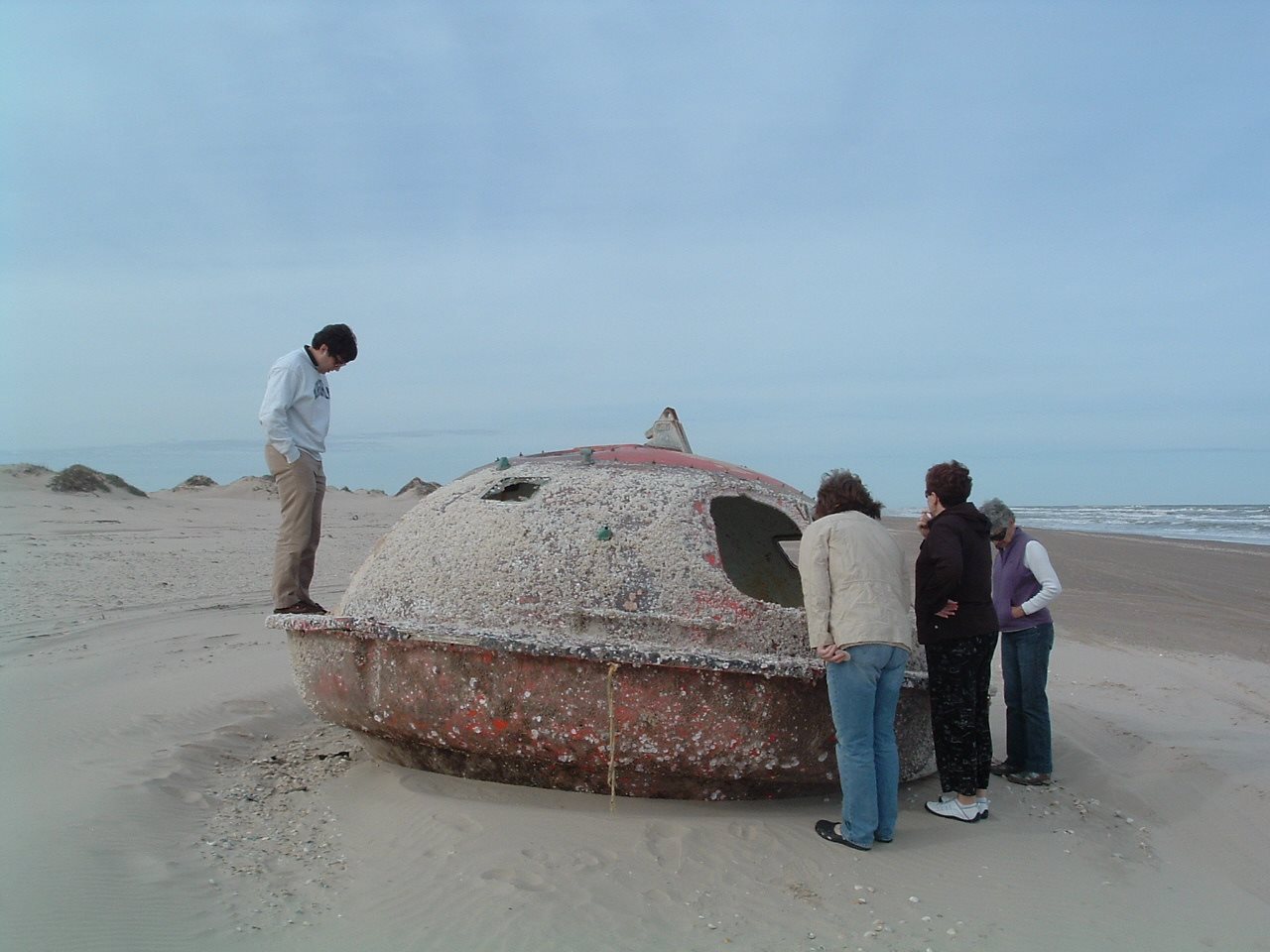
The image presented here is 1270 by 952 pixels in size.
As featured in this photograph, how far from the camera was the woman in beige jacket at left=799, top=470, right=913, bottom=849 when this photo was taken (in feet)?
12.9

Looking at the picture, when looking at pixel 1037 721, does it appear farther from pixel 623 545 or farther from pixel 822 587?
pixel 623 545

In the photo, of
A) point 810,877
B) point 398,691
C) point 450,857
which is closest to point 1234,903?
point 810,877

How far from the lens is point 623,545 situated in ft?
14.0

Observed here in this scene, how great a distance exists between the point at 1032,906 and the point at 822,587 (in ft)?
4.88

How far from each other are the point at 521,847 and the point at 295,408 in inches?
97.1

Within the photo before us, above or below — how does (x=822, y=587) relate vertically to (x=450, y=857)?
above

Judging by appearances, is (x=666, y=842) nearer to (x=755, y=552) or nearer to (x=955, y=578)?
(x=955, y=578)

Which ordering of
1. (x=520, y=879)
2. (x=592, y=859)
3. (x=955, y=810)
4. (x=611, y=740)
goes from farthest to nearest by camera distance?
(x=955, y=810) → (x=611, y=740) → (x=592, y=859) → (x=520, y=879)

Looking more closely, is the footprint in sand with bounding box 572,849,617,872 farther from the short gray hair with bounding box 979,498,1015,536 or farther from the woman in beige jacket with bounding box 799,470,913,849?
the short gray hair with bounding box 979,498,1015,536

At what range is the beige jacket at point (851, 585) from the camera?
12.9 feet

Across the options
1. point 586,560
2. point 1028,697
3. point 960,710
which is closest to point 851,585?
point 960,710

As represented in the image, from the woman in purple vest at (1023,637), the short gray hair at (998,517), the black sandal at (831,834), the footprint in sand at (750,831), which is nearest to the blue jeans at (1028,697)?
the woman in purple vest at (1023,637)

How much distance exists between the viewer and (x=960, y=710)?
4.50 m

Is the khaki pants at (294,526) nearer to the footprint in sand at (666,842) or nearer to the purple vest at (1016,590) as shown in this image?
the footprint in sand at (666,842)
